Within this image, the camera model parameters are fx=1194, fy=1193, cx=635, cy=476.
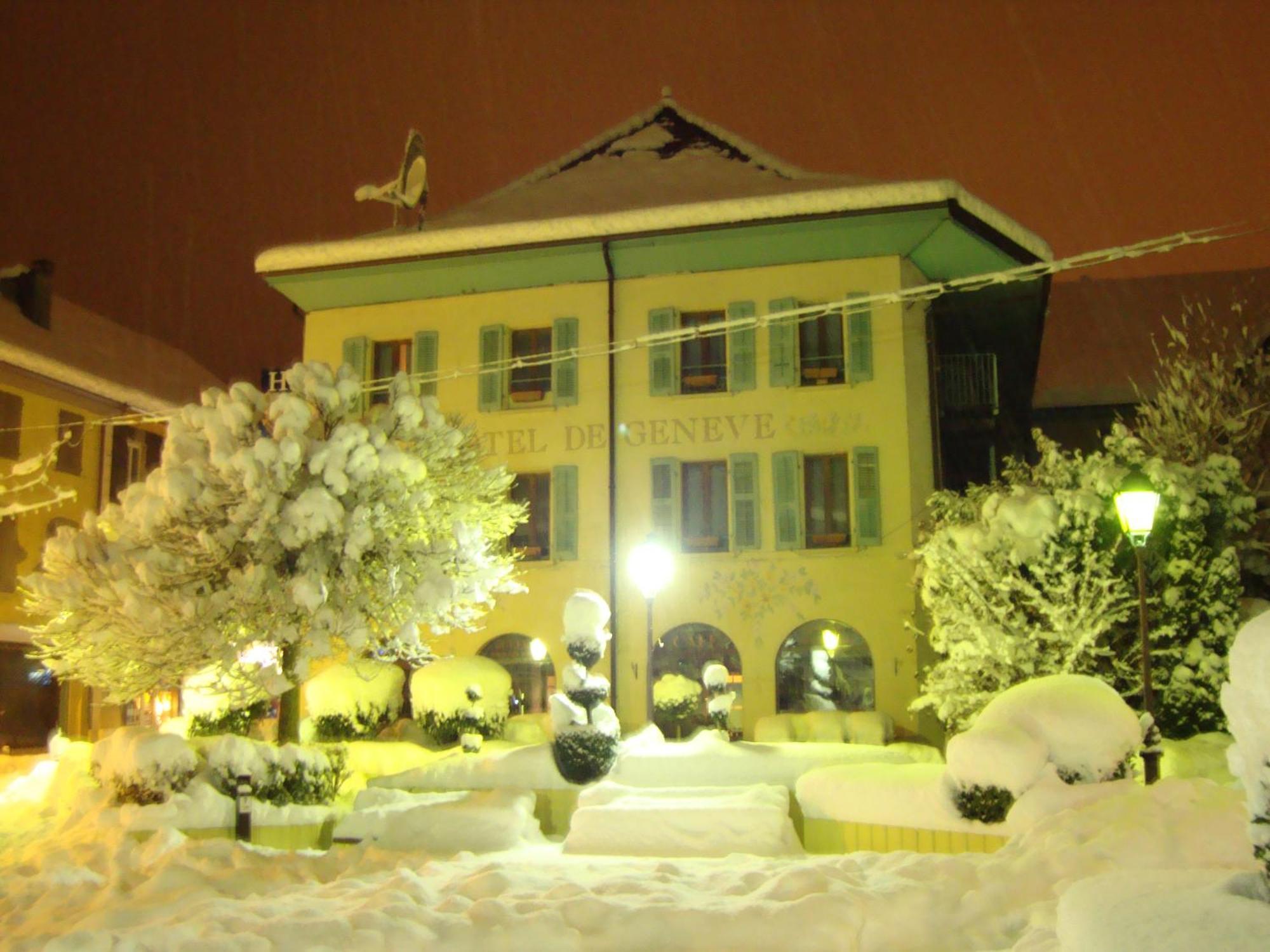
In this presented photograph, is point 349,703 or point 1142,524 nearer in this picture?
point 1142,524

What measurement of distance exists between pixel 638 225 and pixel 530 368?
353 cm

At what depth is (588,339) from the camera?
72.7 ft

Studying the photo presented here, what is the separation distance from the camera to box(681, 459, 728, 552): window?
69.5ft

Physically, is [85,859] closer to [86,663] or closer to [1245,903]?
[86,663]

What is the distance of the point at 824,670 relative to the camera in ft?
66.3

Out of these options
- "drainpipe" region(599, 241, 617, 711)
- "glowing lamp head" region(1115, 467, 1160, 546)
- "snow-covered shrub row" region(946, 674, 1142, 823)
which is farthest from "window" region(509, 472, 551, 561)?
"glowing lamp head" region(1115, 467, 1160, 546)

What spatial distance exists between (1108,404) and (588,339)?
544 inches

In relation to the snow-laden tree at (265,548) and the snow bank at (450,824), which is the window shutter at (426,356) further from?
the snow bank at (450,824)

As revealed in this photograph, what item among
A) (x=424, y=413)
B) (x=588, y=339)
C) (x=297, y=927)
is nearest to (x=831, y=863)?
(x=297, y=927)

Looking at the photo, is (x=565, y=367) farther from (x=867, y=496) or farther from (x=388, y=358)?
(x=867, y=496)

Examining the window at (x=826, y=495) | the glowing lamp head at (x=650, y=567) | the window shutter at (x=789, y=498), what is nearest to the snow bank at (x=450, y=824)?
the glowing lamp head at (x=650, y=567)

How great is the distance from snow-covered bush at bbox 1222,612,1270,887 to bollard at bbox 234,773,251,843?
36.6 feet

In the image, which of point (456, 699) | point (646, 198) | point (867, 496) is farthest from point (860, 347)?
point (456, 699)

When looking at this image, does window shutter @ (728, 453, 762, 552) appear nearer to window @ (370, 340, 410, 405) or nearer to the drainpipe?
the drainpipe
